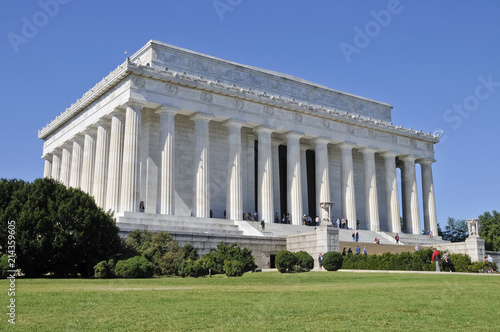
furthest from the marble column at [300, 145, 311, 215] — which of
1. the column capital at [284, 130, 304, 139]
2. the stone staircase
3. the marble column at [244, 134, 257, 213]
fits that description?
the stone staircase

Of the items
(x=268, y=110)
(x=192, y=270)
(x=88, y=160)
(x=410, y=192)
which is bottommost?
(x=192, y=270)

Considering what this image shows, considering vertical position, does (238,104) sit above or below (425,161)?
above

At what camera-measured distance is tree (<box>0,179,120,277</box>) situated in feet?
96.3

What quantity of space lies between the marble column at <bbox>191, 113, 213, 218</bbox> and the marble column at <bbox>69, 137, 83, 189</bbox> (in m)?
15.0

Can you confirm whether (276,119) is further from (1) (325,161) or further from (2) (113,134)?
(2) (113,134)

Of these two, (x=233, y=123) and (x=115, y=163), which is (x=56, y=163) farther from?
(x=233, y=123)

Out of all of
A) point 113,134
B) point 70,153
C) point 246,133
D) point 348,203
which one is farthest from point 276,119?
point 70,153

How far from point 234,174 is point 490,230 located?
40193mm

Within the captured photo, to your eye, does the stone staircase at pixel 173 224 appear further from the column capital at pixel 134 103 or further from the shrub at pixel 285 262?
the column capital at pixel 134 103

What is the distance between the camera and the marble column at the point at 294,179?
5744 cm

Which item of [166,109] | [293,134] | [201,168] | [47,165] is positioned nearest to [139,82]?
[166,109]

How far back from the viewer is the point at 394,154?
220ft

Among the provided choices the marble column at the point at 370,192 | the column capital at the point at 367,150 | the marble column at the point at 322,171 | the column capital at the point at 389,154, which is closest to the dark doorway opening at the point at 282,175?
the marble column at the point at 322,171

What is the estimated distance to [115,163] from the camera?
163 ft
